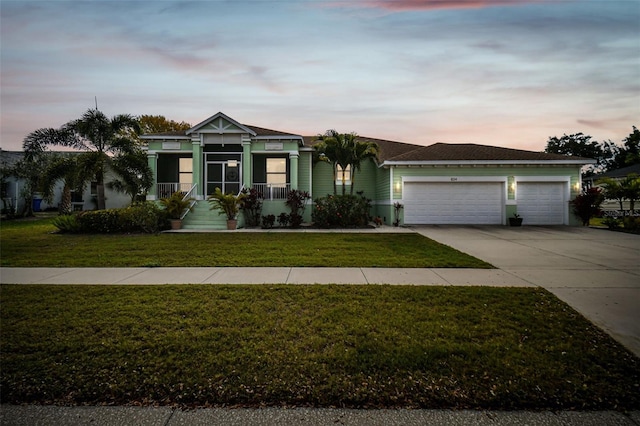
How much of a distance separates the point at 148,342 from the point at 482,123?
2060 cm

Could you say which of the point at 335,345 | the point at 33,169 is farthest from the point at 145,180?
the point at 335,345

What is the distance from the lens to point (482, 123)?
18250 millimetres

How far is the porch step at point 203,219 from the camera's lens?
1444 cm

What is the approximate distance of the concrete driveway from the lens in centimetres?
381

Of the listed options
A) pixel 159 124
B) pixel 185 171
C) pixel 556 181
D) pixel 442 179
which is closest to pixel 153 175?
pixel 185 171

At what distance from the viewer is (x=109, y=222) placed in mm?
12609

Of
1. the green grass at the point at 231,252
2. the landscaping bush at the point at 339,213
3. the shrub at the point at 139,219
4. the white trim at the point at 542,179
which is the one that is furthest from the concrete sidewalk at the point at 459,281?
the shrub at the point at 139,219

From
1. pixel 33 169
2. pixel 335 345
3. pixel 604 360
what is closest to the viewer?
pixel 604 360

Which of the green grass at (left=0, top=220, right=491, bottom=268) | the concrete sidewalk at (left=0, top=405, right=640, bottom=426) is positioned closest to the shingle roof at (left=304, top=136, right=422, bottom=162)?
the green grass at (left=0, top=220, right=491, bottom=268)

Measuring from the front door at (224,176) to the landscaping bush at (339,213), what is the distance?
607cm

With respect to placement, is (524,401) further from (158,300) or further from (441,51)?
(441,51)

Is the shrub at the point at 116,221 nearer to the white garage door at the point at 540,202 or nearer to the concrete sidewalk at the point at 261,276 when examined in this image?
the concrete sidewalk at the point at 261,276

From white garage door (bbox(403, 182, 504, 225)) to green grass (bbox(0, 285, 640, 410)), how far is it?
1198 centimetres

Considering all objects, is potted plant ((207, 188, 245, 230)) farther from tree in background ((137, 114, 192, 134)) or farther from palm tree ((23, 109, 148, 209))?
tree in background ((137, 114, 192, 134))
